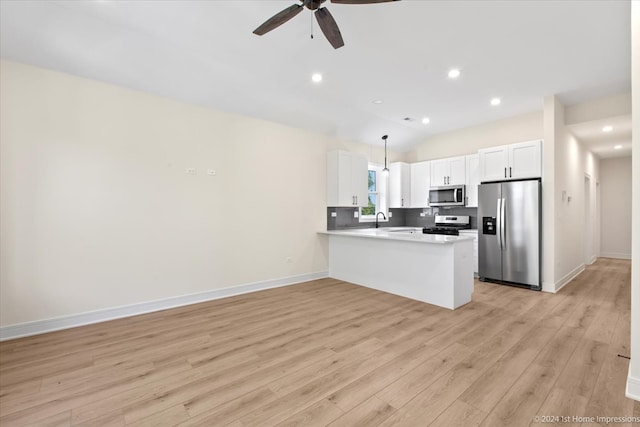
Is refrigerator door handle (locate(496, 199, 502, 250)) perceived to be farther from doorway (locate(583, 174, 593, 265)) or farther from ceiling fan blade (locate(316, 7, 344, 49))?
ceiling fan blade (locate(316, 7, 344, 49))

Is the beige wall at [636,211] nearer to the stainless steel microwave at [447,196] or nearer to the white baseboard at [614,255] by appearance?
the stainless steel microwave at [447,196]

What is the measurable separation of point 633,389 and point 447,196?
451cm

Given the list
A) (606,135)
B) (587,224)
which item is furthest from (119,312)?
(587,224)

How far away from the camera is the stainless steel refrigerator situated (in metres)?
4.66

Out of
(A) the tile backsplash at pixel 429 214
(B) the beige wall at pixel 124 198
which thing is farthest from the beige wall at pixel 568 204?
(B) the beige wall at pixel 124 198

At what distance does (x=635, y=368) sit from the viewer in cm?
197

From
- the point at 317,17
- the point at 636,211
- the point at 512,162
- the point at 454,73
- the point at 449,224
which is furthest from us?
the point at 449,224

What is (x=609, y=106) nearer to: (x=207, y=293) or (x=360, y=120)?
(x=360, y=120)

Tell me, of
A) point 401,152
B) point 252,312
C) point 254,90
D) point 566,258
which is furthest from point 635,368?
point 401,152

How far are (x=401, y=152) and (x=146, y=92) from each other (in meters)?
5.64

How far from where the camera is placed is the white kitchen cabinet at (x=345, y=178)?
18.6 feet

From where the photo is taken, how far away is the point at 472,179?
19.1 ft

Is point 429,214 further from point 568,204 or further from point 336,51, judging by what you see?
point 336,51

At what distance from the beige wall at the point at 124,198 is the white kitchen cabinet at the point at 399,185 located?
9.58 feet
